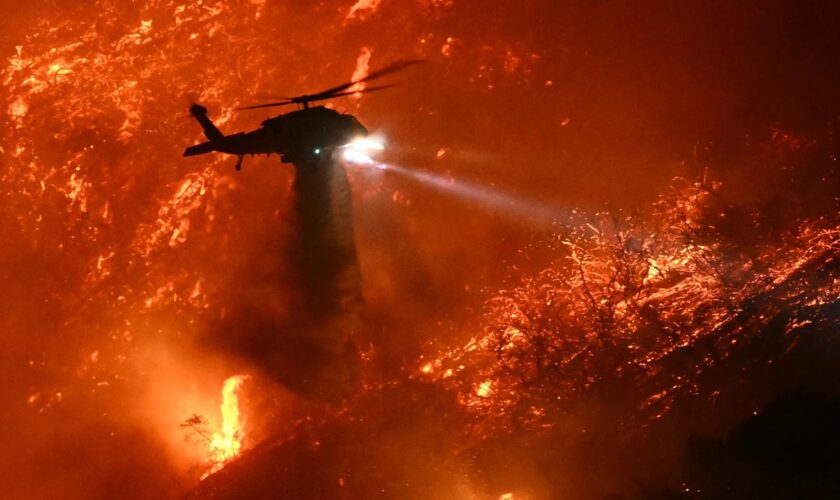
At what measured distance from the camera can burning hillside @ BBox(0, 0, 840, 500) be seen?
17812mm

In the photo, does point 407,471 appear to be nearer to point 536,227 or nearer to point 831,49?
point 536,227

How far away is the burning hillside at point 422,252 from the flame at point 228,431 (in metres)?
0.11

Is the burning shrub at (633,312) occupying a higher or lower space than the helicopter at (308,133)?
lower

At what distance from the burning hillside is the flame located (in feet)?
0.37

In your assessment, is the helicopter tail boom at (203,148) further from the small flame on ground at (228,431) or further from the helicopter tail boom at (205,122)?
the small flame on ground at (228,431)

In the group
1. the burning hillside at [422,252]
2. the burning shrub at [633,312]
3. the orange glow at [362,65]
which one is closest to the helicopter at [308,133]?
the burning hillside at [422,252]

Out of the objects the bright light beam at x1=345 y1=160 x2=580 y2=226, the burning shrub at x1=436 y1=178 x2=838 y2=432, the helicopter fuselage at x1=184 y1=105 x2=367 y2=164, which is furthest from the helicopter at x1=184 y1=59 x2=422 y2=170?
the burning shrub at x1=436 y1=178 x2=838 y2=432

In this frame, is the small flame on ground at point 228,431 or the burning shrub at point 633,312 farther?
the small flame on ground at point 228,431

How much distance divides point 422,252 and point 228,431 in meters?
9.88

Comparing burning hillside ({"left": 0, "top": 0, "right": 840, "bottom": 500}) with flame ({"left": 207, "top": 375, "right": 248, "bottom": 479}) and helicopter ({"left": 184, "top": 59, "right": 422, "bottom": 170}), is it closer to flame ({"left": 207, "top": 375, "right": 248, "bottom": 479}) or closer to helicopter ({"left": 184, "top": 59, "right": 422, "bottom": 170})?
flame ({"left": 207, "top": 375, "right": 248, "bottom": 479})

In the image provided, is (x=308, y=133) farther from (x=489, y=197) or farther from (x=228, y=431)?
(x=228, y=431)

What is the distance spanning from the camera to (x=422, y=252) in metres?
22.8

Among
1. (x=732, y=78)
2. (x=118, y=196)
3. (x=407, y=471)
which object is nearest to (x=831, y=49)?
(x=732, y=78)

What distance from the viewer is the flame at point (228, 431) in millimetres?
23391
